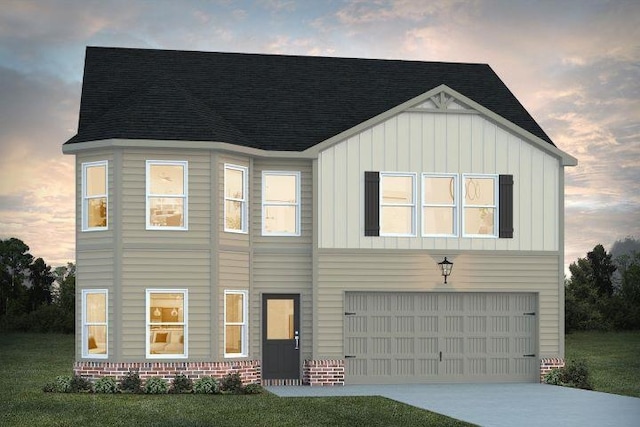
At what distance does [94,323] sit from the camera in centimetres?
2683

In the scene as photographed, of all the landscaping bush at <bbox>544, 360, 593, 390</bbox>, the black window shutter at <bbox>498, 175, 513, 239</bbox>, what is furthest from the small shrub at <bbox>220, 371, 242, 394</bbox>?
the landscaping bush at <bbox>544, 360, 593, 390</bbox>

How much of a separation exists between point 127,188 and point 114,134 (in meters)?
1.35

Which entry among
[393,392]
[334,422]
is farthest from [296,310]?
[334,422]

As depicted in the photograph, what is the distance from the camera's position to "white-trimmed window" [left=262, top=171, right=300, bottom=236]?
28.6 metres

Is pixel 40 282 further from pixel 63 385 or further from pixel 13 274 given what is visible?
pixel 63 385

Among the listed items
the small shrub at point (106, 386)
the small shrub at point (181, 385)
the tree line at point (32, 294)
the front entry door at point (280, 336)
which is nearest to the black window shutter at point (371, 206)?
the front entry door at point (280, 336)

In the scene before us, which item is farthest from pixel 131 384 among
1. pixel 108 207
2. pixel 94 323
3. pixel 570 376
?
pixel 570 376

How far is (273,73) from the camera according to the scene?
32.3m

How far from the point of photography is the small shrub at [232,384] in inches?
1025

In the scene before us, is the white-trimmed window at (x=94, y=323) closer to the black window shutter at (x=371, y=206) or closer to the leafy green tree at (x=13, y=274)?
the black window shutter at (x=371, y=206)

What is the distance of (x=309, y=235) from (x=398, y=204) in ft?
8.23

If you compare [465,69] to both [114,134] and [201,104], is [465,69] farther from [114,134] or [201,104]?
[114,134]

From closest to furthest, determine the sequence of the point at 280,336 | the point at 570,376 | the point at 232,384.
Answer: the point at 232,384 < the point at 280,336 < the point at 570,376

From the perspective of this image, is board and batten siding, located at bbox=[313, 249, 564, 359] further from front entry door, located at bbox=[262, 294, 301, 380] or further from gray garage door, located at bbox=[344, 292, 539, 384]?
front entry door, located at bbox=[262, 294, 301, 380]
